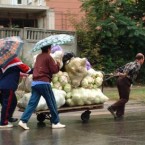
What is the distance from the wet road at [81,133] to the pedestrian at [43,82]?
440 mm

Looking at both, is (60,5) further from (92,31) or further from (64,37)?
(64,37)

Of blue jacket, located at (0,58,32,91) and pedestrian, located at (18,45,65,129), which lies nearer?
pedestrian, located at (18,45,65,129)

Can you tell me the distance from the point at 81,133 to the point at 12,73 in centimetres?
193

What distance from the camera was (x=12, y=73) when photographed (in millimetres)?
9734

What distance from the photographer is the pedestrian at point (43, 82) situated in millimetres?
9531

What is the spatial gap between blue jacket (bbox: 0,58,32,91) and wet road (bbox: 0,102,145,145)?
93 cm

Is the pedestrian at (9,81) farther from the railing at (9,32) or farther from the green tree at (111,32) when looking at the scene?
the green tree at (111,32)

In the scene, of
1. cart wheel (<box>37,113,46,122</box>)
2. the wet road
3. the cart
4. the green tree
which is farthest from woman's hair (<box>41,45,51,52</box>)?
the green tree

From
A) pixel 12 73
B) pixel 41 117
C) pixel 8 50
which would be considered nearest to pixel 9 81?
pixel 12 73

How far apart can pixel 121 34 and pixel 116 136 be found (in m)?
15.7

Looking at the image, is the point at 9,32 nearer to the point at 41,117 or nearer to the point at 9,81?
the point at 41,117

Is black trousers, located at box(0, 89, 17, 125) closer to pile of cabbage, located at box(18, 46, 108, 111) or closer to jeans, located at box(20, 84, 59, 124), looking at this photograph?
jeans, located at box(20, 84, 59, 124)

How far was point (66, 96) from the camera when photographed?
1058 centimetres

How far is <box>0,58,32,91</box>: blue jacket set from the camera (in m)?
9.70
